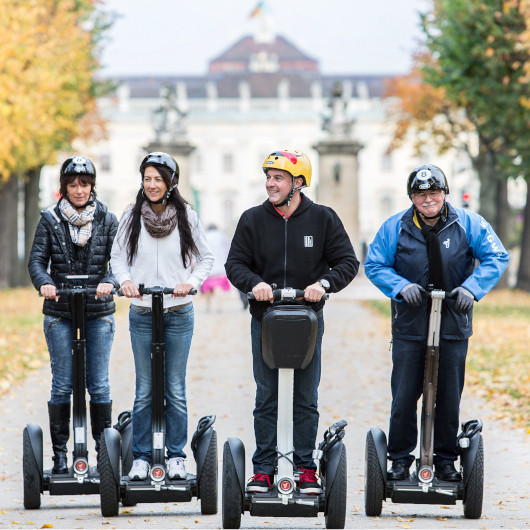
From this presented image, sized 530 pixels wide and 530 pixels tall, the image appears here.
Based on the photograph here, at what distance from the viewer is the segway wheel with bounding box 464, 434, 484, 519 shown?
6039mm

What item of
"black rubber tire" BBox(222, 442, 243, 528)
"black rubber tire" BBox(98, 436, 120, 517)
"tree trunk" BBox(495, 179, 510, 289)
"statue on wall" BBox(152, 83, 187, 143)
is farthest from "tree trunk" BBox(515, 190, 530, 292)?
"black rubber tire" BBox(222, 442, 243, 528)

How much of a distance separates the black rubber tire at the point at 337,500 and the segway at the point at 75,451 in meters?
1.33

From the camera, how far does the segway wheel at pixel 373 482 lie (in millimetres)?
6125

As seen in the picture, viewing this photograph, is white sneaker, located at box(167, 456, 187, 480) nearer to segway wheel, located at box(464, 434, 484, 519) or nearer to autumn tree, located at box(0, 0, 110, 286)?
segway wheel, located at box(464, 434, 484, 519)

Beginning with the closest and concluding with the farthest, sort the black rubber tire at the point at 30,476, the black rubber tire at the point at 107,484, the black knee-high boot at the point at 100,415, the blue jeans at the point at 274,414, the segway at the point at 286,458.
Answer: the segway at the point at 286,458, the blue jeans at the point at 274,414, the black rubber tire at the point at 107,484, the black rubber tire at the point at 30,476, the black knee-high boot at the point at 100,415

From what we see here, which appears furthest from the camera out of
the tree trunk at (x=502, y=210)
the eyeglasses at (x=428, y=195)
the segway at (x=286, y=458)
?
the tree trunk at (x=502, y=210)

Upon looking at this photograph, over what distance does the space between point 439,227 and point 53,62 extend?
21.2 meters

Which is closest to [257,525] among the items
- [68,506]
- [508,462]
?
[68,506]

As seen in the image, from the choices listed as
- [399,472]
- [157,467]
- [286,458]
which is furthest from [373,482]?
[157,467]

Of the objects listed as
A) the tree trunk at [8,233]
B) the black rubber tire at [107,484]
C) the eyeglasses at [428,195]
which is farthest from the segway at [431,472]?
the tree trunk at [8,233]

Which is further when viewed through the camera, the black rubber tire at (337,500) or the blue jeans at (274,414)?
the blue jeans at (274,414)

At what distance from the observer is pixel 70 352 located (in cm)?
658

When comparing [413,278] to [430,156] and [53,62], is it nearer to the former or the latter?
[53,62]

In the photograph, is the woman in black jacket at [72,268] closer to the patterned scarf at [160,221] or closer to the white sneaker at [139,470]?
the patterned scarf at [160,221]
